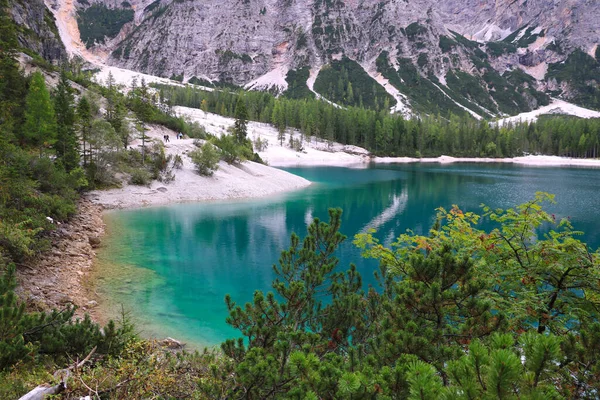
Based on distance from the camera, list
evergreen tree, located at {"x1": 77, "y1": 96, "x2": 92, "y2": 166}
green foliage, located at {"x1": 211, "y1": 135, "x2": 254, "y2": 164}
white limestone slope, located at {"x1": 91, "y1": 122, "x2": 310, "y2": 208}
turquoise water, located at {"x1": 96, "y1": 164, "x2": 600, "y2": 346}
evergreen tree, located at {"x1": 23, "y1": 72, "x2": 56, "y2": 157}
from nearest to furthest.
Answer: turquoise water, located at {"x1": 96, "y1": 164, "x2": 600, "y2": 346} < evergreen tree, located at {"x1": 23, "y1": 72, "x2": 56, "y2": 157} < evergreen tree, located at {"x1": 77, "y1": 96, "x2": 92, "y2": 166} < white limestone slope, located at {"x1": 91, "y1": 122, "x2": 310, "y2": 208} < green foliage, located at {"x1": 211, "y1": 135, "x2": 254, "y2": 164}

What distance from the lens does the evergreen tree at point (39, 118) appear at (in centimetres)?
3316

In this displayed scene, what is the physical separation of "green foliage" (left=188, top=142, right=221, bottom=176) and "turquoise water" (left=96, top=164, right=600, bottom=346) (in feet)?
24.8

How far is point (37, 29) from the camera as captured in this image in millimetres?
74062

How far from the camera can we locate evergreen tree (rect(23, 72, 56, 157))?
1305 inches

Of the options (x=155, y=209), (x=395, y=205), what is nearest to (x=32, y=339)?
(x=155, y=209)

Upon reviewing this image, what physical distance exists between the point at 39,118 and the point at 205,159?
59.9 feet

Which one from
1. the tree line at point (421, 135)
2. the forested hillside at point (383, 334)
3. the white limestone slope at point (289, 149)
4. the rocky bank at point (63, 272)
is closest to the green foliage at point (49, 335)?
the forested hillside at point (383, 334)

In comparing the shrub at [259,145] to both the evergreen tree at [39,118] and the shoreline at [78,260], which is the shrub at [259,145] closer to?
the shoreline at [78,260]

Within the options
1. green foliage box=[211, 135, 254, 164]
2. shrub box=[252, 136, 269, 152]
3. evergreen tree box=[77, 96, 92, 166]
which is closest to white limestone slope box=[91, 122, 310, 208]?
green foliage box=[211, 135, 254, 164]

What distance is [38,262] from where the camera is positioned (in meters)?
16.7

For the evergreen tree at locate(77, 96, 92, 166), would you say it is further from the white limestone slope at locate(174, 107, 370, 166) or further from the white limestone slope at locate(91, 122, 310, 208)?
the white limestone slope at locate(174, 107, 370, 166)

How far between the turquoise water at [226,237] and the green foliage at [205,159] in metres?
7.56

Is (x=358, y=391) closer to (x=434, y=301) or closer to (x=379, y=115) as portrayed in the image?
(x=434, y=301)

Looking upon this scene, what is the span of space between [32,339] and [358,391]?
24.5 ft
